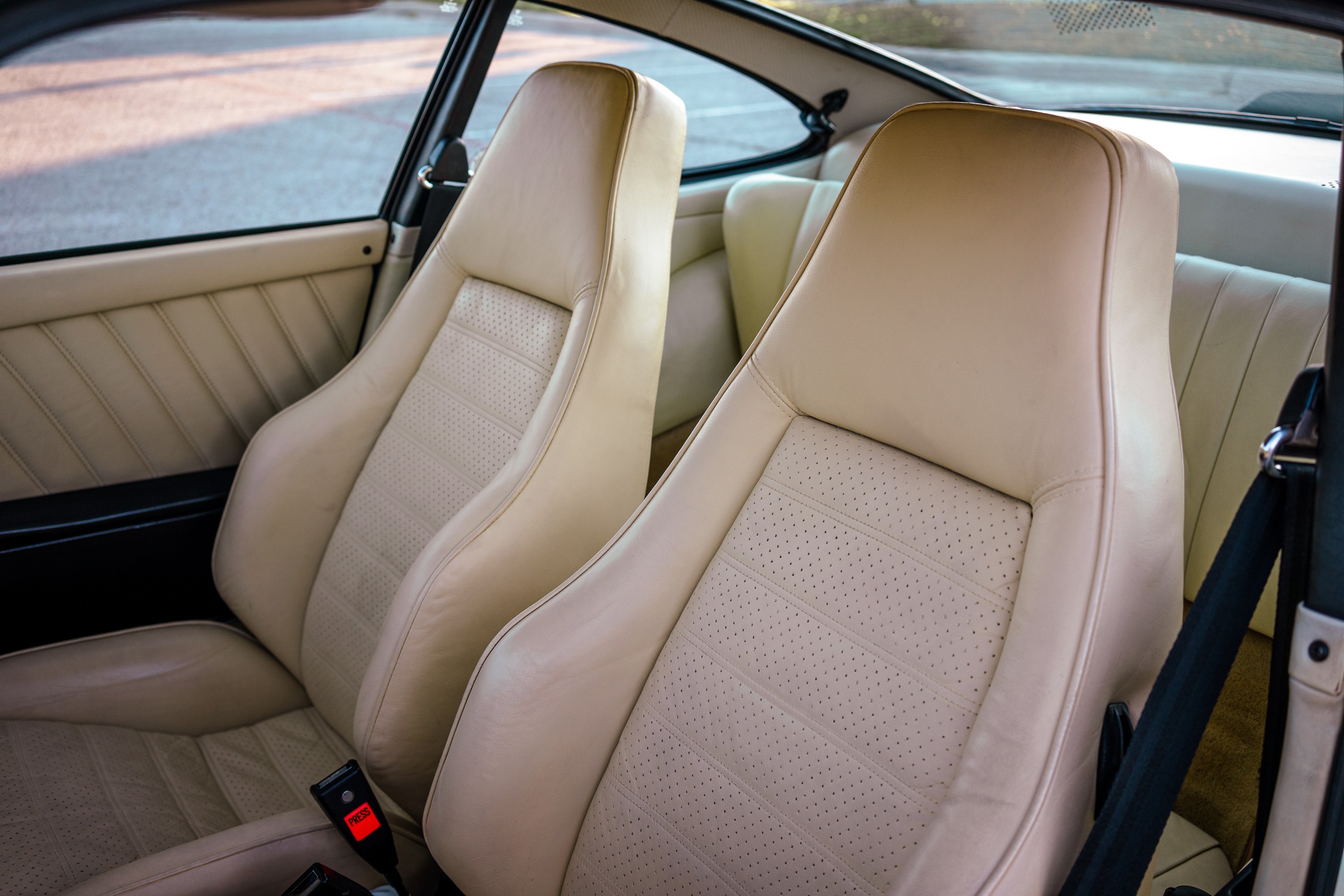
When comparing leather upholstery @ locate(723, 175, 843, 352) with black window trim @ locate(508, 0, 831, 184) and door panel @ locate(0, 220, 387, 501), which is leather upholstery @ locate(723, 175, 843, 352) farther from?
door panel @ locate(0, 220, 387, 501)

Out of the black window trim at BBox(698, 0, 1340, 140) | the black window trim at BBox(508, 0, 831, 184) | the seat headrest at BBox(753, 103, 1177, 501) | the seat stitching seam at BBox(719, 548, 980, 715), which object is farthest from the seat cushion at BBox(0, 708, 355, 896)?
the black window trim at BBox(698, 0, 1340, 140)

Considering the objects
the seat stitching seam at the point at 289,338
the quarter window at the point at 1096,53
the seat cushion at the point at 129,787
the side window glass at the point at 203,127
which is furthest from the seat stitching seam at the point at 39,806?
the side window glass at the point at 203,127

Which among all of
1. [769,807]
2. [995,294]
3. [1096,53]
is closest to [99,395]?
[769,807]

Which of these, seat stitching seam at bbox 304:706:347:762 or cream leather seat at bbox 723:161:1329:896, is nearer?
cream leather seat at bbox 723:161:1329:896

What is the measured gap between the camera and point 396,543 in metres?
1.49

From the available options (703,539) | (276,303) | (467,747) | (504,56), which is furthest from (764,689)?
(504,56)

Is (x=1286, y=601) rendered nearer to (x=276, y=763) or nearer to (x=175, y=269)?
(x=276, y=763)

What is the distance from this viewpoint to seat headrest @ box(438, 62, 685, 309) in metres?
1.32

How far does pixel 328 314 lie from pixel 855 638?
1.46 metres

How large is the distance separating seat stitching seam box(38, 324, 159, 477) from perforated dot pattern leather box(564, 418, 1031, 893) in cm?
121

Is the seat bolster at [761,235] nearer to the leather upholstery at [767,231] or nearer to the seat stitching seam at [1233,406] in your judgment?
the leather upholstery at [767,231]

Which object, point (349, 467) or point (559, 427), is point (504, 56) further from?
point (559, 427)

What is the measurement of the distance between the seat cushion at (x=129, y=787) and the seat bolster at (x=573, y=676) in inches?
17.3

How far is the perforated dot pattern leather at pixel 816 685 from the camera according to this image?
35.2 inches
